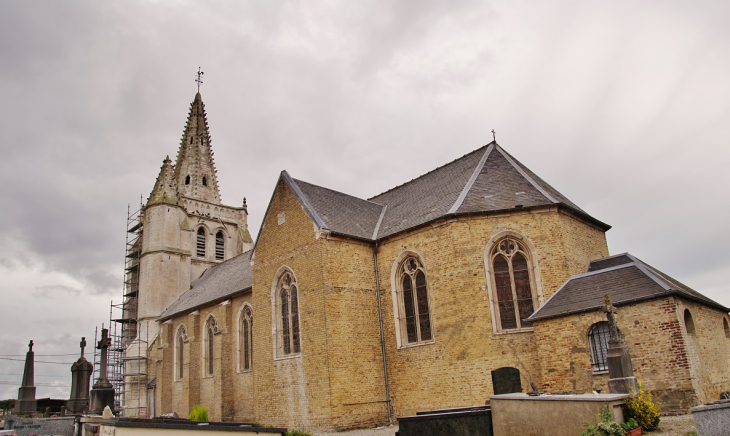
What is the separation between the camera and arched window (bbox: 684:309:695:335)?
1386cm

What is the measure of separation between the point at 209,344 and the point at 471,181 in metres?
17.4

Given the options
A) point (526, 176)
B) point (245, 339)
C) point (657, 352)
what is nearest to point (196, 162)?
point (245, 339)

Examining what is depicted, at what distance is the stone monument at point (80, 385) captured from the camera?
22.2 m

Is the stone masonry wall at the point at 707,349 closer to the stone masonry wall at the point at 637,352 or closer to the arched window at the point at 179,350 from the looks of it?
the stone masonry wall at the point at 637,352

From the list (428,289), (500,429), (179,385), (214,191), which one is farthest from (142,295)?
(500,429)

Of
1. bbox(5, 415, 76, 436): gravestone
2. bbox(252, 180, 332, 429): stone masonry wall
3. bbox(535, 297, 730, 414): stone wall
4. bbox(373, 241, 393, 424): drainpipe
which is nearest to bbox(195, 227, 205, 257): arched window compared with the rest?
bbox(252, 180, 332, 429): stone masonry wall

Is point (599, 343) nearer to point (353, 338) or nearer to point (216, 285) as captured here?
point (353, 338)

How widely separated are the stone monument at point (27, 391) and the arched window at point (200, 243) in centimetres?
1595

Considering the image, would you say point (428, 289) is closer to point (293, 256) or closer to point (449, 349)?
point (449, 349)

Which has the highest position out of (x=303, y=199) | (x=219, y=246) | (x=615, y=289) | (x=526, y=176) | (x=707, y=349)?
(x=219, y=246)

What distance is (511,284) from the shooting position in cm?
1780

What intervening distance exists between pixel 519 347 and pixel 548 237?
3.71m

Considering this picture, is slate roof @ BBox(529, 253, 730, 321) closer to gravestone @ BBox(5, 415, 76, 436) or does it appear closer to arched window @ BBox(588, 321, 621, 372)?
arched window @ BBox(588, 321, 621, 372)

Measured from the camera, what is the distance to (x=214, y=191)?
4312cm
